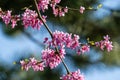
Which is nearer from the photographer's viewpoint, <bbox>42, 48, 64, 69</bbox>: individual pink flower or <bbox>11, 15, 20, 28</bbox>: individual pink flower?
<bbox>42, 48, 64, 69</bbox>: individual pink flower

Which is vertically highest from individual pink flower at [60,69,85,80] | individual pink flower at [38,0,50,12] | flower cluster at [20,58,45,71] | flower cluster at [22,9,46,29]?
individual pink flower at [38,0,50,12]

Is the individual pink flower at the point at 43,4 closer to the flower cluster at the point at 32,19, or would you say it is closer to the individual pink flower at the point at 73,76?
the flower cluster at the point at 32,19

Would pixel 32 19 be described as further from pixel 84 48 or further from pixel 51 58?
pixel 84 48

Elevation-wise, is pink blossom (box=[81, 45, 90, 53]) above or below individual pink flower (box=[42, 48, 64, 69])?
above

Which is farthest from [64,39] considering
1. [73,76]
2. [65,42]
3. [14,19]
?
[14,19]

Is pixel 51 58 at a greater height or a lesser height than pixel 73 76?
greater

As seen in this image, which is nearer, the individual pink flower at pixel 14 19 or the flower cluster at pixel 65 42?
the flower cluster at pixel 65 42

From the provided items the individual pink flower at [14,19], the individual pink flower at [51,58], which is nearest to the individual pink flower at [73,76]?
the individual pink flower at [51,58]

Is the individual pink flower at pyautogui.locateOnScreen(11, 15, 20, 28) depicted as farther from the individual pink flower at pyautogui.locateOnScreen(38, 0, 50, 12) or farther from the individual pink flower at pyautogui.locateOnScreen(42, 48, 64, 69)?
the individual pink flower at pyautogui.locateOnScreen(42, 48, 64, 69)

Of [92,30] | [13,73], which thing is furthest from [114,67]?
[13,73]

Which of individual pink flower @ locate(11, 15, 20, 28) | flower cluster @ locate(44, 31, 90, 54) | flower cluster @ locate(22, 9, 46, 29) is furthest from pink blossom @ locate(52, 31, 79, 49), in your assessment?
individual pink flower @ locate(11, 15, 20, 28)

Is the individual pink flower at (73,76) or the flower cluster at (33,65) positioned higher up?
the flower cluster at (33,65)

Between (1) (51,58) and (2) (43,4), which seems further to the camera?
(2) (43,4)

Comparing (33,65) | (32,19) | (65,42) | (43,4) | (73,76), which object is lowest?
(73,76)
